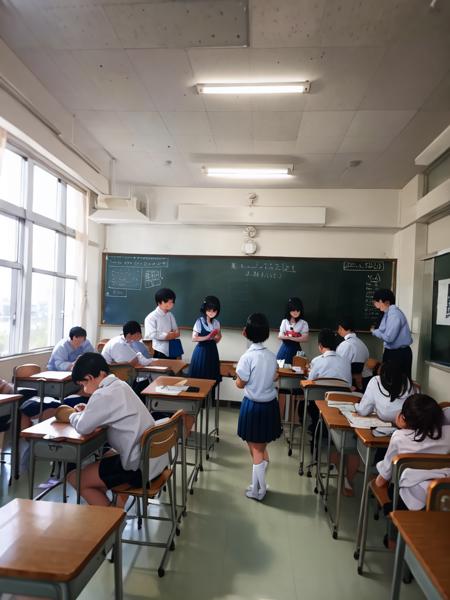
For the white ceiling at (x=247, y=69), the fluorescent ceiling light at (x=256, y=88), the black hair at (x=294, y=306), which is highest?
the white ceiling at (x=247, y=69)

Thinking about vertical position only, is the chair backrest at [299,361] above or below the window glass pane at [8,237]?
below

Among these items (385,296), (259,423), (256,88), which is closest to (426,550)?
(259,423)

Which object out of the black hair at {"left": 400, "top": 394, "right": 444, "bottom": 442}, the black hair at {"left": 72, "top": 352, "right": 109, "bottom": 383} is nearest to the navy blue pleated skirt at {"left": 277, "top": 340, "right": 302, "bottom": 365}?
the black hair at {"left": 400, "top": 394, "right": 444, "bottom": 442}

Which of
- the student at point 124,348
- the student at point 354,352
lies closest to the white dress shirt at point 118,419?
the student at point 124,348

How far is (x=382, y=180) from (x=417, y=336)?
2.21 metres

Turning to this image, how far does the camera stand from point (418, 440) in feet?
6.16

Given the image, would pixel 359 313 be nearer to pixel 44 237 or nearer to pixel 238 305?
pixel 238 305

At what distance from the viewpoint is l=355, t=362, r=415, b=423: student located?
2.33 meters

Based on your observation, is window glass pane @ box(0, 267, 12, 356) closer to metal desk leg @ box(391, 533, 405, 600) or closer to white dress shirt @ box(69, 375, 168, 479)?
white dress shirt @ box(69, 375, 168, 479)

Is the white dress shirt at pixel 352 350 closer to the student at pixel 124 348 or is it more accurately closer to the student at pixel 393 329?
the student at pixel 393 329

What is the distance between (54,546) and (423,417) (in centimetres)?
174

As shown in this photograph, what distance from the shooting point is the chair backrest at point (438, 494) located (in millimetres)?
1500

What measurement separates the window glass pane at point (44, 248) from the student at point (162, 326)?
5.15ft

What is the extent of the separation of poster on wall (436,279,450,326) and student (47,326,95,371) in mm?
4122
